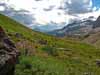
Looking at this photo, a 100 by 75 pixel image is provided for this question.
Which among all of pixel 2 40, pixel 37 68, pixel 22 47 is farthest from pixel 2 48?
pixel 22 47

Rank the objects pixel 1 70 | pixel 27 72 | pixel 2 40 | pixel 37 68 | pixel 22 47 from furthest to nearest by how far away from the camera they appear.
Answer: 1. pixel 22 47
2. pixel 37 68
3. pixel 27 72
4. pixel 2 40
5. pixel 1 70

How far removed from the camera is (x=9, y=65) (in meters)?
18.6

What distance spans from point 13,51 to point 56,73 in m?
6.57

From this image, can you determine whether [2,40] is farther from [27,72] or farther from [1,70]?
[27,72]

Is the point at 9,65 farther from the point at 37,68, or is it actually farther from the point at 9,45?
the point at 37,68

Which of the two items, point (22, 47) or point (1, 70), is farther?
point (22, 47)

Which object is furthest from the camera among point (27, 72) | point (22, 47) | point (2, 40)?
point (22, 47)

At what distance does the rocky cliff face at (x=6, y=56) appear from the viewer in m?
18.2

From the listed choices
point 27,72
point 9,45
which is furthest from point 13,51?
point 27,72

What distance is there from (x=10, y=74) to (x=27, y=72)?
490 centimetres

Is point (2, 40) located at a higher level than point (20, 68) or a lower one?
higher

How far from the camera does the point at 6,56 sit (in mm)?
18547

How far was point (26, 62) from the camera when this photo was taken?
85.0 ft

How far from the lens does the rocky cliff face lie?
715 inches
